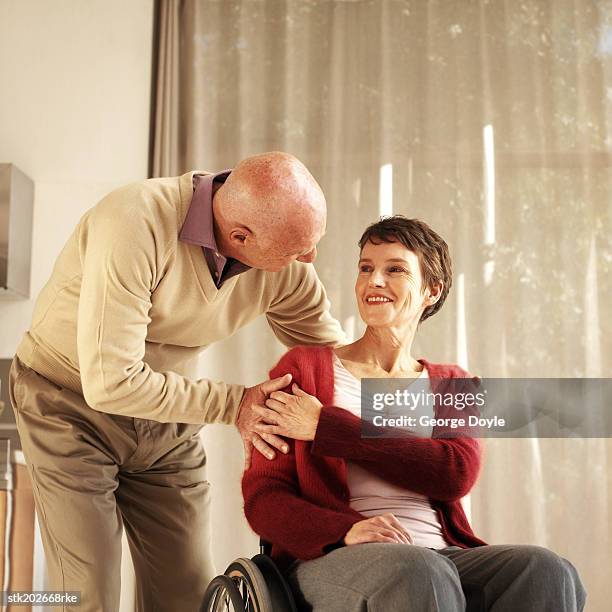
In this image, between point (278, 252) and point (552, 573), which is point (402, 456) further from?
point (278, 252)

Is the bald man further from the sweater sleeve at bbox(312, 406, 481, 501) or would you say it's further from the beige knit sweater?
the sweater sleeve at bbox(312, 406, 481, 501)

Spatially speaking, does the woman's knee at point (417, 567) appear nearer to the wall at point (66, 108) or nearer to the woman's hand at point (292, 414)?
the woman's hand at point (292, 414)

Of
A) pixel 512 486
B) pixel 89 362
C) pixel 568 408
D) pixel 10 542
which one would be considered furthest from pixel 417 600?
pixel 512 486

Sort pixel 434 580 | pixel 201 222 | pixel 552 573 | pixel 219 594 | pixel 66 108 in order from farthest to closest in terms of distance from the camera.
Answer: pixel 66 108 < pixel 201 222 < pixel 219 594 < pixel 552 573 < pixel 434 580

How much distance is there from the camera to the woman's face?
1.73 m

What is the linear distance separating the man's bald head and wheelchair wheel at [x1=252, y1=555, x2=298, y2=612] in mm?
568

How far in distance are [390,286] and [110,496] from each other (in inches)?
29.1

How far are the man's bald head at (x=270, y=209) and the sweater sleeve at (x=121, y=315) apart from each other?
149mm

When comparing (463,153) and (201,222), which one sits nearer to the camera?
(201,222)

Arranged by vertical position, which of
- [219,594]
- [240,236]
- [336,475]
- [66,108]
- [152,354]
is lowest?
[219,594]

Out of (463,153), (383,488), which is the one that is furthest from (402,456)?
(463,153)

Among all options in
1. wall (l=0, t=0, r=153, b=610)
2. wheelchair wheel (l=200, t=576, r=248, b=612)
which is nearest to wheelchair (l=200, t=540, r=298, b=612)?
wheelchair wheel (l=200, t=576, r=248, b=612)

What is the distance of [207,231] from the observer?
1.64m

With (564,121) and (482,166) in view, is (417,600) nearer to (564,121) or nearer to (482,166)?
(482,166)
